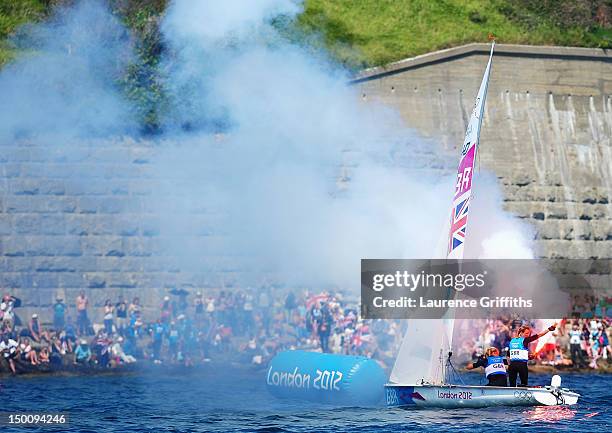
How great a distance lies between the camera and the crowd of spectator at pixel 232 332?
4209 centimetres

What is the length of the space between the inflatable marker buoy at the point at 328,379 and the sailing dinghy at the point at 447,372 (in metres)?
0.74

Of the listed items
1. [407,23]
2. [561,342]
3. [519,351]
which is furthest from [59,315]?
[407,23]

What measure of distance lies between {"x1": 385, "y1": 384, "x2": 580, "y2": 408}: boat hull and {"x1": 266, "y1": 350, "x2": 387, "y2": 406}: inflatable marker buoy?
5.93 feet

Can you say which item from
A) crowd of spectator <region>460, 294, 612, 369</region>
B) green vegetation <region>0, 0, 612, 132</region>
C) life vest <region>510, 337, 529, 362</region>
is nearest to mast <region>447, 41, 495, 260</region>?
life vest <region>510, 337, 529, 362</region>

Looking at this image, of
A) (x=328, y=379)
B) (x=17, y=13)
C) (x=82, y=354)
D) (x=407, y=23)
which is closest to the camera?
(x=328, y=379)

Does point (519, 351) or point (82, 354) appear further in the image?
point (82, 354)

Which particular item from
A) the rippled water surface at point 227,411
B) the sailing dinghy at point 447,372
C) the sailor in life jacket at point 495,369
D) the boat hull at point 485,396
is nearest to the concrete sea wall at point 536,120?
the rippled water surface at point 227,411

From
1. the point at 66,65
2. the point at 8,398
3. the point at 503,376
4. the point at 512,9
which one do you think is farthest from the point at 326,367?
the point at 512,9

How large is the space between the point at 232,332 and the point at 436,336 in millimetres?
12982

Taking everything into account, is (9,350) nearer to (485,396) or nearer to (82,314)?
(82,314)

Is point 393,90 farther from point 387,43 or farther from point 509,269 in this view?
point 509,269

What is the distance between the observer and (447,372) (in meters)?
32.9

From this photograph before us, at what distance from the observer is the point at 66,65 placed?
47.8 metres

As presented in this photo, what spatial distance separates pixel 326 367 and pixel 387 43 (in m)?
21.0
